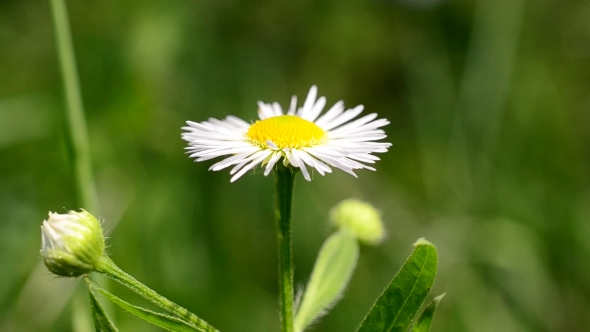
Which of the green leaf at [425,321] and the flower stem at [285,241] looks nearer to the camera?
the green leaf at [425,321]

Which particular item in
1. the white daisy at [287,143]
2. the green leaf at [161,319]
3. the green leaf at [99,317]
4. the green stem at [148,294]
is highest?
the white daisy at [287,143]

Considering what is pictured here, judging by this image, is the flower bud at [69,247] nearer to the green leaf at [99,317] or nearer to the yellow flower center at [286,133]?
the green leaf at [99,317]

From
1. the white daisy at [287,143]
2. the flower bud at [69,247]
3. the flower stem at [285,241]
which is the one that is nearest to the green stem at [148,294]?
the flower bud at [69,247]

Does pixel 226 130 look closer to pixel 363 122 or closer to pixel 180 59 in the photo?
pixel 363 122

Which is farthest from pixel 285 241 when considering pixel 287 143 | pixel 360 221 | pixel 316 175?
pixel 316 175

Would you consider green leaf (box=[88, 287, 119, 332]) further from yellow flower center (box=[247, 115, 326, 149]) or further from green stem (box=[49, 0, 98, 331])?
green stem (box=[49, 0, 98, 331])
